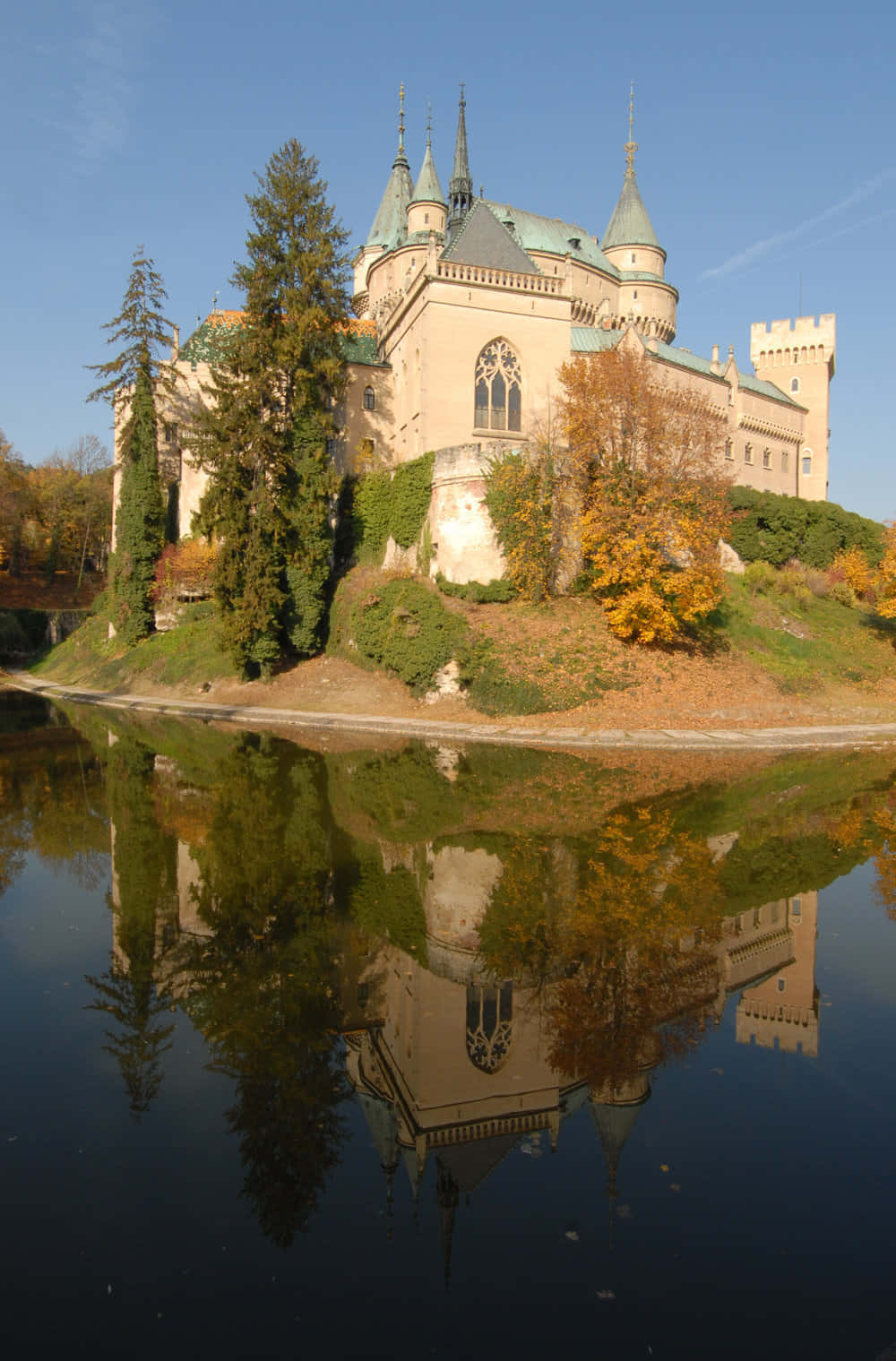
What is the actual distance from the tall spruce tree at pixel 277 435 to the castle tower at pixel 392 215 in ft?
67.7

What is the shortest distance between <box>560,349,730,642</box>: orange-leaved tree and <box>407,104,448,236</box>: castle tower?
22.0 m

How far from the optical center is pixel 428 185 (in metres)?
45.2

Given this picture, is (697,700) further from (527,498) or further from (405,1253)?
(405,1253)

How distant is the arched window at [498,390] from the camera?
34500 mm

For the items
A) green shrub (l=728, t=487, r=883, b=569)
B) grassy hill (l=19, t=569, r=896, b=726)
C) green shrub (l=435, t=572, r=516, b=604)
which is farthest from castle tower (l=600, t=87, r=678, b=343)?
green shrub (l=435, t=572, r=516, b=604)

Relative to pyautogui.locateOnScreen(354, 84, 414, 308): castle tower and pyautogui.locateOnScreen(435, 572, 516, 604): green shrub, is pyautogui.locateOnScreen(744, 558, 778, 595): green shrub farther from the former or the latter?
pyautogui.locateOnScreen(354, 84, 414, 308): castle tower

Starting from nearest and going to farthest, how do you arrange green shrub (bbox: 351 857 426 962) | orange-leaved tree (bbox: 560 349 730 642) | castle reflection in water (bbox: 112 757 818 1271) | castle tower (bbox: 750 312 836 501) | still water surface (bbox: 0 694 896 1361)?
→ still water surface (bbox: 0 694 896 1361)
castle reflection in water (bbox: 112 757 818 1271)
green shrub (bbox: 351 857 426 962)
orange-leaved tree (bbox: 560 349 730 642)
castle tower (bbox: 750 312 836 501)

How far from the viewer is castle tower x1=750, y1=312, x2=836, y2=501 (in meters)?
58.7

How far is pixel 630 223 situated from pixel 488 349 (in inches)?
1000

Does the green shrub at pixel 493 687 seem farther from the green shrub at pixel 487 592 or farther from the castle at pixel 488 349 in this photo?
the castle at pixel 488 349

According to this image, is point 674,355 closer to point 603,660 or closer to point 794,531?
point 794,531

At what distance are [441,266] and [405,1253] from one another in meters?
35.0

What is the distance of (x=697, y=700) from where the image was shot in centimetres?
2445

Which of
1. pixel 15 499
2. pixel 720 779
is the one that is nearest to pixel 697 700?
pixel 720 779
